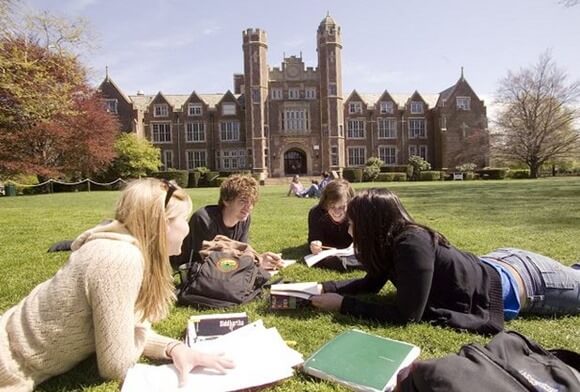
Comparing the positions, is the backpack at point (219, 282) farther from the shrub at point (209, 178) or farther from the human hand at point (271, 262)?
the shrub at point (209, 178)

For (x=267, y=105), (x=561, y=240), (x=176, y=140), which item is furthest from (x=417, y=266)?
(x=176, y=140)

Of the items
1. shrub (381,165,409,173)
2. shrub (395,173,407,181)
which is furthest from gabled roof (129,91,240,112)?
shrub (395,173,407,181)

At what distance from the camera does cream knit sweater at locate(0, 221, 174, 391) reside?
1.90m

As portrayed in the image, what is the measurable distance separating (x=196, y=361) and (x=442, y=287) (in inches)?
67.0

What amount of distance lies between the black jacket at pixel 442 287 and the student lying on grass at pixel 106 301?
1.28 metres

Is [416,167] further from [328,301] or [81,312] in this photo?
[81,312]

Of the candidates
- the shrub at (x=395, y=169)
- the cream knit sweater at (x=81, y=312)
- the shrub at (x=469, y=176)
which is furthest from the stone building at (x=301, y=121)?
the cream knit sweater at (x=81, y=312)

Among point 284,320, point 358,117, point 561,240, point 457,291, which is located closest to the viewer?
point 457,291

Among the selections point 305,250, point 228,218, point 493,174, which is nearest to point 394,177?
point 493,174

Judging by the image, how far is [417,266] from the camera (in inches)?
106

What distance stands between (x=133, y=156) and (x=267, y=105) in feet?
47.8

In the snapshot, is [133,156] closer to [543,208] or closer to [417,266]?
[543,208]

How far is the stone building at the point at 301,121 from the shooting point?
43.3 meters

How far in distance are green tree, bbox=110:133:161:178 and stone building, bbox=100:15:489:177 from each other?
25.1ft
